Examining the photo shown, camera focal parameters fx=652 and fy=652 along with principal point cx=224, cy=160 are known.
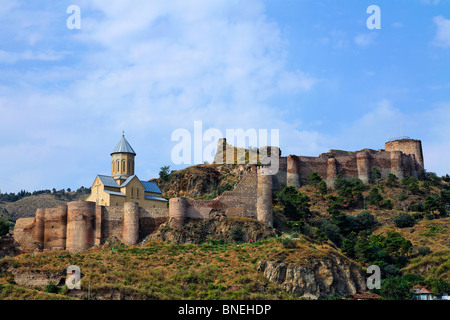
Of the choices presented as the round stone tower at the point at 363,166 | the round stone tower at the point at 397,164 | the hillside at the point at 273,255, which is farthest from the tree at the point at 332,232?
the round stone tower at the point at 397,164

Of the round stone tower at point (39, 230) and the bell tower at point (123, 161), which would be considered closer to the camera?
the round stone tower at point (39, 230)

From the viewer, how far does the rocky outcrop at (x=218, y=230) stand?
2084 inches

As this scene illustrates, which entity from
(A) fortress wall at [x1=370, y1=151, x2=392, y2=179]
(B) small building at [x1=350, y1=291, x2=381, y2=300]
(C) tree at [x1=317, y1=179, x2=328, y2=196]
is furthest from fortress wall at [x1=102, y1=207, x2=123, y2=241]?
(A) fortress wall at [x1=370, y1=151, x2=392, y2=179]

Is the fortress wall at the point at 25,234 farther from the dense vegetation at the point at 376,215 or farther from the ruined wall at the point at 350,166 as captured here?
the ruined wall at the point at 350,166

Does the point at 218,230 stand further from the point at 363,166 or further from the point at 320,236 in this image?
the point at 363,166

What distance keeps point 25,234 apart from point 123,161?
1140 centimetres

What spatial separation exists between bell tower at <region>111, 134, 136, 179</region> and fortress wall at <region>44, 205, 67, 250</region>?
310 inches

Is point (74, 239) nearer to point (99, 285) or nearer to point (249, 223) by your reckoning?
point (99, 285)

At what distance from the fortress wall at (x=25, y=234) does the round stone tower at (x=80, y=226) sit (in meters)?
3.17

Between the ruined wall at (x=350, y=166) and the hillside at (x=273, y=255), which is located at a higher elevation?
the ruined wall at (x=350, y=166)

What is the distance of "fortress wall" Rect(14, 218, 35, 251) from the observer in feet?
171

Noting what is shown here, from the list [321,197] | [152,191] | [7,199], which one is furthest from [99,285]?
[7,199]

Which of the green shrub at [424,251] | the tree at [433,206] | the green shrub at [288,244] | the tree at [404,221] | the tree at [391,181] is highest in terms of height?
the tree at [391,181]
